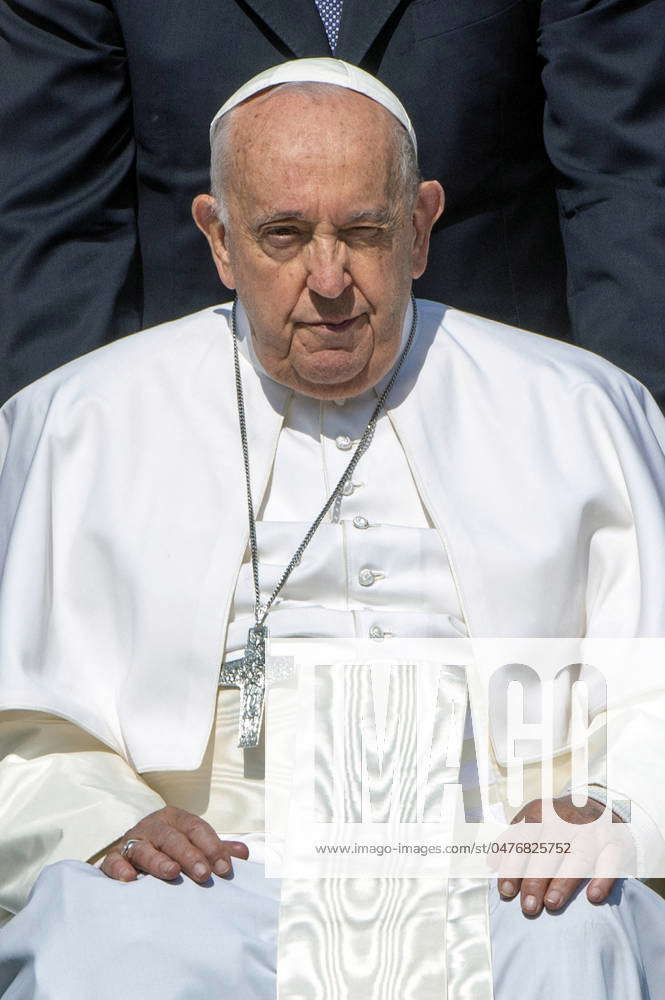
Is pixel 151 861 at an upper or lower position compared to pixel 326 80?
lower

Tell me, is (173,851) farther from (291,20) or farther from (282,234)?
(291,20)

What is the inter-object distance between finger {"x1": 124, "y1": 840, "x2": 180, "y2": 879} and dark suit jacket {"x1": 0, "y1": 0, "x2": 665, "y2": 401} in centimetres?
141

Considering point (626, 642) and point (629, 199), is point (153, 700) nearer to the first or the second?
point (626, 642)

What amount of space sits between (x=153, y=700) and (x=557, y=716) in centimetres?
72

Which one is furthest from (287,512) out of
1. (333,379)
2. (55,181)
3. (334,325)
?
(55,181)

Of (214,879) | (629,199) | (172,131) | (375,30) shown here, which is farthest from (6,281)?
(214,879)

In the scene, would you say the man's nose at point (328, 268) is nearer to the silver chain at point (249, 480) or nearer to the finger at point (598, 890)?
the silver chain at point (249, 480)

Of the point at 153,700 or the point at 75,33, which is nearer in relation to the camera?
the point at 153,700

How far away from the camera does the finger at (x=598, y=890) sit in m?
3.28

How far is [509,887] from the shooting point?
3.34 meters

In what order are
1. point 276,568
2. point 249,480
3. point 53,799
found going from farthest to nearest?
point 249,480
point 276,568
point 53,799

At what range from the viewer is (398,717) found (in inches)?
146

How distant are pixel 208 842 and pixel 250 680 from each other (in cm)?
40

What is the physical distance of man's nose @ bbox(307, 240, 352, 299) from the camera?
3.73m
